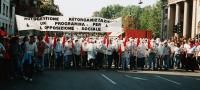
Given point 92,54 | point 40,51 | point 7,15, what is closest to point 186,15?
point 7,15

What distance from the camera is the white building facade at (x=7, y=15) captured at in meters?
59.3

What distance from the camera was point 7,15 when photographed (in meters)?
64.5

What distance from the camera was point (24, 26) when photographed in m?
30.3

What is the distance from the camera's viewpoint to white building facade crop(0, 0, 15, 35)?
194 feet

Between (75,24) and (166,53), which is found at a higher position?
(75,24)

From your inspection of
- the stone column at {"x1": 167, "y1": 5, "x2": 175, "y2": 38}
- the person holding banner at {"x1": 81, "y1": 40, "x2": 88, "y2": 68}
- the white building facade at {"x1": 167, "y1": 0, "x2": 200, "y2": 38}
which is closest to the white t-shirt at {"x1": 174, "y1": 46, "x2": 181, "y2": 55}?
the person holding banner at {"x1": 81, "y1": 40, "x2": 88, "y2": 68}

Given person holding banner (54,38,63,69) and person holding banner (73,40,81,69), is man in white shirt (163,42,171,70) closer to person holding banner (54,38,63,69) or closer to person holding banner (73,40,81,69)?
person holding banner (73,40,81,69)

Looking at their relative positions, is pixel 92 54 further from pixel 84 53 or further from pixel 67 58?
pixel 67 58

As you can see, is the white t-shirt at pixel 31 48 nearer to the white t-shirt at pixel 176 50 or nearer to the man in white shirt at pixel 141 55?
the man in white shirt at pixel 141 55

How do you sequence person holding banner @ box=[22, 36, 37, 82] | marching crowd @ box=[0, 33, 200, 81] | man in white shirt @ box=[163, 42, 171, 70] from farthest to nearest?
1. man in white shirt @ box=[163, 42, 171, 70]
2. marching crowd @ box=[0, 33, 200, 81]
3. person holding banner @ box=[22, 36, 37, 82]

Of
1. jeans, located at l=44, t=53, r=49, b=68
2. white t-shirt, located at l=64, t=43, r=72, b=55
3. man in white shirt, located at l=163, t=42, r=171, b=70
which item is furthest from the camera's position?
man in white shirt, located at l=163, t=42, r=171, b=70

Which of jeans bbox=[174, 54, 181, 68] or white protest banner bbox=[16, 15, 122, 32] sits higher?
white protest banner bbox=[16, 15, 122, 32]

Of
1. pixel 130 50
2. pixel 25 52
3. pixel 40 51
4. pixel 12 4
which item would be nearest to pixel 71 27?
pixel 130 50

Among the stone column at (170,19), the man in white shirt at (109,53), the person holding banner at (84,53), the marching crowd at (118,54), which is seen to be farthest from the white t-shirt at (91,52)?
the stone column at (170,19)
